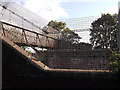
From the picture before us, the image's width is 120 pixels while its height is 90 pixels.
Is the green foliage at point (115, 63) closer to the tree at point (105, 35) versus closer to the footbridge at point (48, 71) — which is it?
the footbridge at point (48, 71)

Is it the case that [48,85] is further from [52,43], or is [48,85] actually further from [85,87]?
[52,43]

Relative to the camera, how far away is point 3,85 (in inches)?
198

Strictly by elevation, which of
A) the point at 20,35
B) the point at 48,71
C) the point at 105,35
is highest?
the point at 105,35

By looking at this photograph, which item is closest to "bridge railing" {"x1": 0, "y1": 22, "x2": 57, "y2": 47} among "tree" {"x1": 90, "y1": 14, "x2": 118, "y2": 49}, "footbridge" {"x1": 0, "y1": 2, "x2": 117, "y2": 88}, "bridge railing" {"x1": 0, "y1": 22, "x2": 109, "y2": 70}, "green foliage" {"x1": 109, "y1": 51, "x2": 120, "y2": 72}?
"bridge railing" {"x1": 0, "y1": 22, "x2": 109, "y2": 70}

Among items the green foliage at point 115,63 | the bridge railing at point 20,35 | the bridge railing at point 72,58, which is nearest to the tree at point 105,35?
the bridge railing at point 72,58

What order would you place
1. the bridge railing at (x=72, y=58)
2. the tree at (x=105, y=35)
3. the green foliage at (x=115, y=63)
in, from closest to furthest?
1. the green foliage at (x=115, y=63)
2. the bridge railing at (x=72, y=58)
3. the tree at (x=105, y=35)

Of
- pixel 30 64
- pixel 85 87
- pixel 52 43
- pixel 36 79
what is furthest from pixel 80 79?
pixel 52 43

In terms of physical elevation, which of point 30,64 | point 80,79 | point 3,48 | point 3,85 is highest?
point 3,48

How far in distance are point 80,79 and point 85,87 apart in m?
0.25

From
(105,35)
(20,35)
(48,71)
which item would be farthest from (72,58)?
(105,35)

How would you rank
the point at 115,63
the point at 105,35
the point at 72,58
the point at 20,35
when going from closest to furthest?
the point at 115,63, the point at 72,58, the point at 20,35, the point at 105,35

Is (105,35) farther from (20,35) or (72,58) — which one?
(72,58)

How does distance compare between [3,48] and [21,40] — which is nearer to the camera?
[3,48]

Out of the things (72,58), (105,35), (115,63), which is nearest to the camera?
(115,63)
